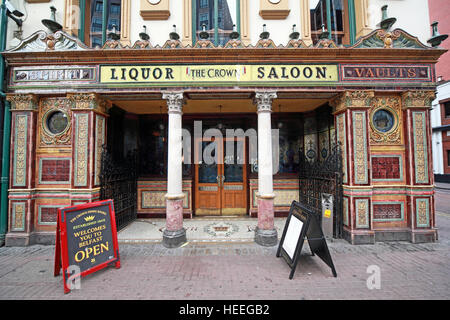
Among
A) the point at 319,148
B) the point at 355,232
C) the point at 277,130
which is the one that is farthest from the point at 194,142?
the point at 355,232

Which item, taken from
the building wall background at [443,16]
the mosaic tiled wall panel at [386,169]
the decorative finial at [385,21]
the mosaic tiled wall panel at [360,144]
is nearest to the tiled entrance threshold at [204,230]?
the mosaic tiled wall panel at [360,144]

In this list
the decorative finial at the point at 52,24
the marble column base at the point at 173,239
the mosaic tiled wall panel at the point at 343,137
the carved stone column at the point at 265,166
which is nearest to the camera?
the marble column base at the point at 173,239

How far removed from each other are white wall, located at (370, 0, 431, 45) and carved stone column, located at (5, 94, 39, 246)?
→ 10196mm

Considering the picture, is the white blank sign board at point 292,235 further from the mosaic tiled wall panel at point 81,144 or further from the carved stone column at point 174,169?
the mosaic tiled wall panel at point 81,144

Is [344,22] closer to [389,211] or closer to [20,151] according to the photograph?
[389,211]

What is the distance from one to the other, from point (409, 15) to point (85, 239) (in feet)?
34.5

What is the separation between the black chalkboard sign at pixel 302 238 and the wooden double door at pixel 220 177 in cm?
371

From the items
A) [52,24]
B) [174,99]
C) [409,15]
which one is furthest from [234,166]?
[409,15]

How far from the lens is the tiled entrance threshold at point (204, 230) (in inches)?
225

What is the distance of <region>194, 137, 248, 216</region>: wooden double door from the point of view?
26.5ft

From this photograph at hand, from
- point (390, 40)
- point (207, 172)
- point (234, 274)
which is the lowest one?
point (234, 274)

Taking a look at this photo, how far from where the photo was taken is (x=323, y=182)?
6.29m

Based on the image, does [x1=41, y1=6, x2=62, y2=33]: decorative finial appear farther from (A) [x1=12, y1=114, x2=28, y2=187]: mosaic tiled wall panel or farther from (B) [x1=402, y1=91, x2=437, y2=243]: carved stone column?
(B) [x1=402, y1=91, x2=437, y2=243]: carved stone column

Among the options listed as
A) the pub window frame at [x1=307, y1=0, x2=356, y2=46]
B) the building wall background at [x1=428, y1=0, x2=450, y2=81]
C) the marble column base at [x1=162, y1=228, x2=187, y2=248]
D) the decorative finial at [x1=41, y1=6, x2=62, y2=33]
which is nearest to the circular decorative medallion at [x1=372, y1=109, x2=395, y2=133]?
the pub window frame at [x1=307, y1=0, x2=356, y2=46]
